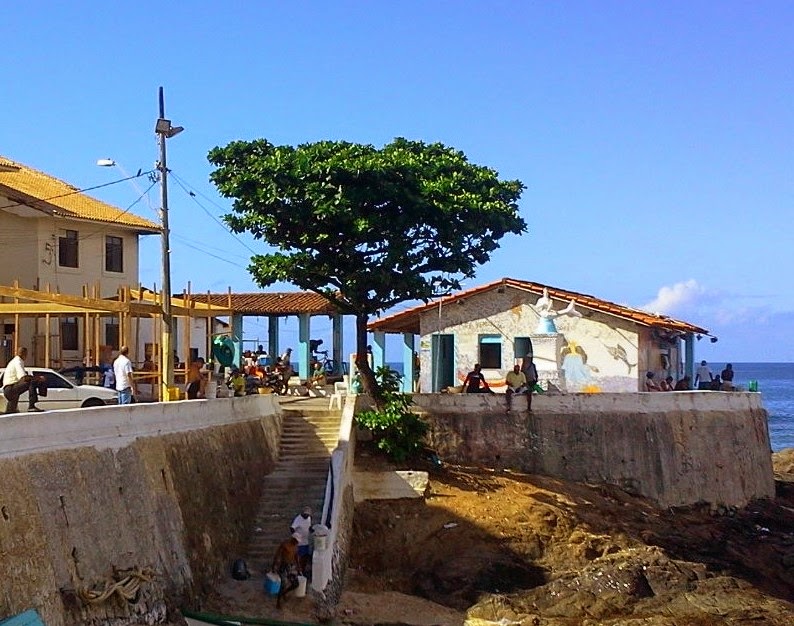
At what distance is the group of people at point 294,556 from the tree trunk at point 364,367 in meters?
6.34

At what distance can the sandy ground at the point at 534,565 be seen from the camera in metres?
21.1

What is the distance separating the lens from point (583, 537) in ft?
80.4

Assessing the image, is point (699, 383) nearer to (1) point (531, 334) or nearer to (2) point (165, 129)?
(1) point (531, 334)

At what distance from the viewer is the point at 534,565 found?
23641mm

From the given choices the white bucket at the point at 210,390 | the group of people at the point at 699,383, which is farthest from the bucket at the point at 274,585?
the group of people at the point at 699,383

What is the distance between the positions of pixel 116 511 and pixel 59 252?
20.5 m

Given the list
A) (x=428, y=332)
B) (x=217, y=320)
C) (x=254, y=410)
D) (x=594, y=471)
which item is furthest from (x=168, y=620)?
(x=217, y=320)

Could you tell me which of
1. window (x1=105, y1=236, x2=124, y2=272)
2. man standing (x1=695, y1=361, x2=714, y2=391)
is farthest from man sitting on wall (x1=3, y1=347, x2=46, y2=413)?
man standing (x1=695, y1=361, x2=714, y2=391)

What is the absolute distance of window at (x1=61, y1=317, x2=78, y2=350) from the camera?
34906 millimetres

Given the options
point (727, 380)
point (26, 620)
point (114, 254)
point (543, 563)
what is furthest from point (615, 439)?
point (26, 620)

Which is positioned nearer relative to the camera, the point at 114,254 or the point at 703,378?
the point at 114,254

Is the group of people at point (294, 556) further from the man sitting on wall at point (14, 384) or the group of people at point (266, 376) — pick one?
the group of people at point (266, 376)

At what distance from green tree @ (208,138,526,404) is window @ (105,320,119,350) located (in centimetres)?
1214

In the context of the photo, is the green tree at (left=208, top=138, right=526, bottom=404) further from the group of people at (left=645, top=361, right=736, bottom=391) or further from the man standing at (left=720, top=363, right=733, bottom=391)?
the man standing at (left=720, top=363, right=733, bottom=391)
